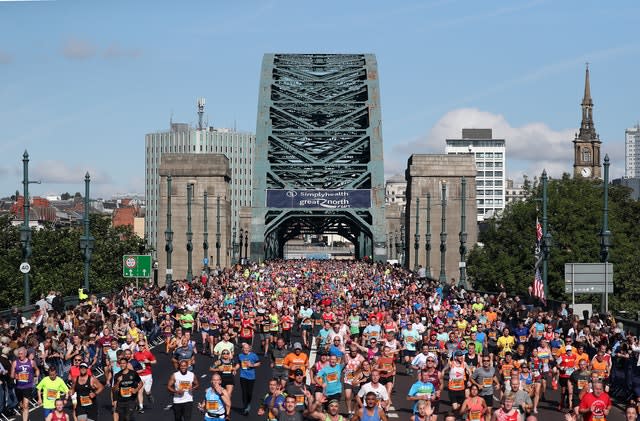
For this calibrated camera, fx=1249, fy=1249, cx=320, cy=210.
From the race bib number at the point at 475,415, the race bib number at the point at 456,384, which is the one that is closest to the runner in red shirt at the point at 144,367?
the race bib number at the point at 456,384

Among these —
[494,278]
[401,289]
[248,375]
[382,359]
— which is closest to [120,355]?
[248,375]

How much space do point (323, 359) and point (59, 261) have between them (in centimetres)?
8306

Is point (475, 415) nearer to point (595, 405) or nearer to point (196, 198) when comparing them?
point (595, 405)

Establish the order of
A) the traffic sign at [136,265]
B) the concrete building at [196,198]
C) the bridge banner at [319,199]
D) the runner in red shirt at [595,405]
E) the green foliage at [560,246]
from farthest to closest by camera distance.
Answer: the concrete building at [196,198], the bridge banner at [319,199], the green foliage at [560,246], the traffic sign at [136,265], the runner in red shirt at [595,405]

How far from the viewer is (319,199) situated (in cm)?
10181

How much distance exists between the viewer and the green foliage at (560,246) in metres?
81.4

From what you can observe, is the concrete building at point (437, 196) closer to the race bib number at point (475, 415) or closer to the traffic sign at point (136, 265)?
the traffic sign at point (136, 265)

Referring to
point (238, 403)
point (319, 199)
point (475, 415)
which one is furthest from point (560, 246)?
point (475, 415)

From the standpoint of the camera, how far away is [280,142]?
10669 centimetres

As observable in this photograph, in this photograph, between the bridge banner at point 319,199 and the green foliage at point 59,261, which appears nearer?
the green foliage at point 59,261

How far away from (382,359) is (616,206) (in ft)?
270

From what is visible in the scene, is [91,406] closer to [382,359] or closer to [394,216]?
[382,359]

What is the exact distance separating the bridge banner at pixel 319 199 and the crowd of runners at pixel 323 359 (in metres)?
57.3

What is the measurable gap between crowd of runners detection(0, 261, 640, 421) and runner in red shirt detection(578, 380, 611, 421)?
20 mm
